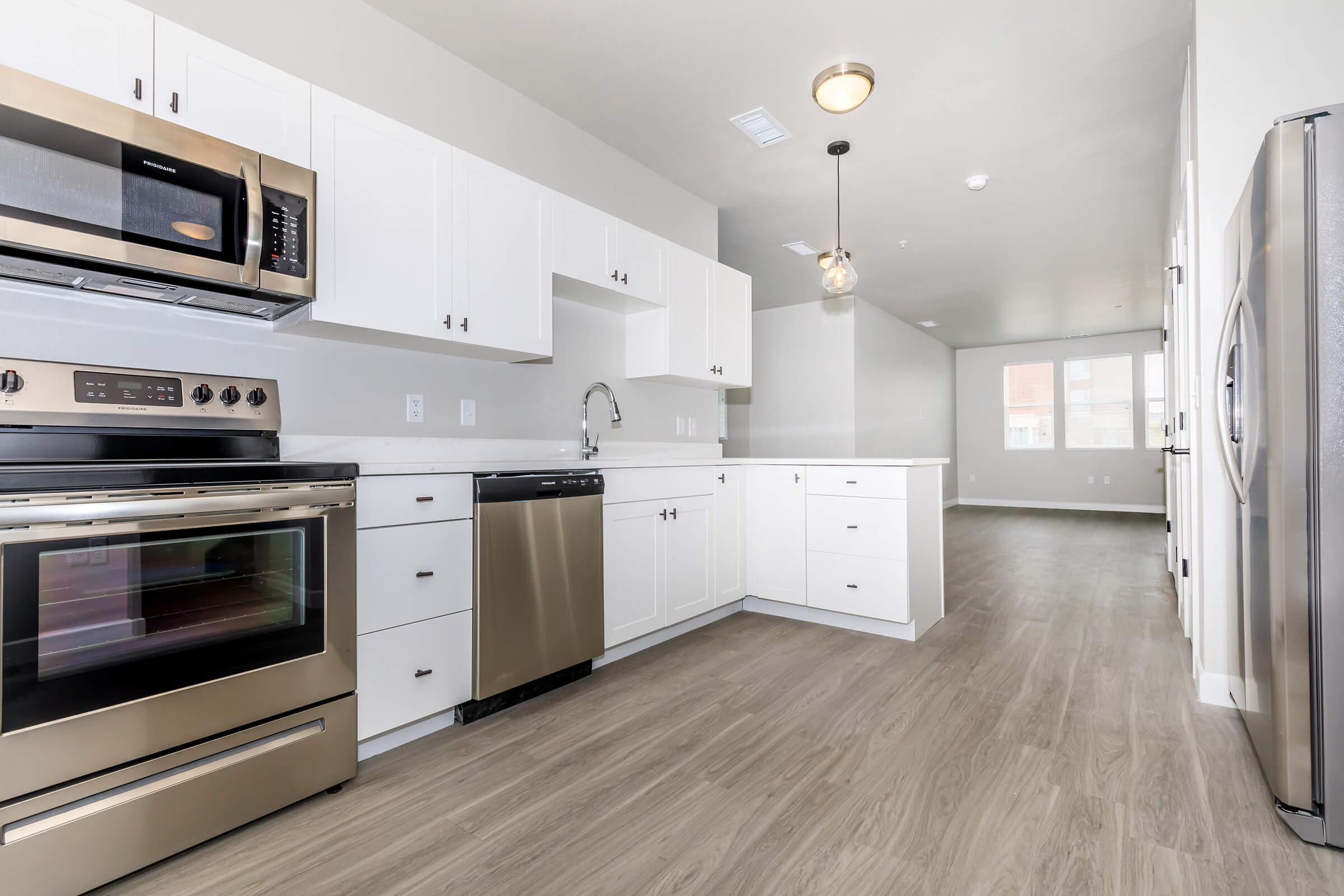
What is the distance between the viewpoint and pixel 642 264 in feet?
10.6

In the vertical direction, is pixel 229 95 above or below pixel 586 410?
above

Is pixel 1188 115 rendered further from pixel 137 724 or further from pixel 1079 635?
pixel 137 724

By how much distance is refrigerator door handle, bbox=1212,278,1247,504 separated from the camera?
182 cm

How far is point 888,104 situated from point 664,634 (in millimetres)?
2881

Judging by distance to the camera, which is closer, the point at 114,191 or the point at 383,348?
the point at 114,191

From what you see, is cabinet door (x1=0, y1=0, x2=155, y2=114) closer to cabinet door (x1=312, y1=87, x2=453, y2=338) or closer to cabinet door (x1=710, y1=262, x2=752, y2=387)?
cabinet door (x1=312, y1=87, x2=453, y2=338)

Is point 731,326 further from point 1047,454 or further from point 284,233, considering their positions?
point 1047,454

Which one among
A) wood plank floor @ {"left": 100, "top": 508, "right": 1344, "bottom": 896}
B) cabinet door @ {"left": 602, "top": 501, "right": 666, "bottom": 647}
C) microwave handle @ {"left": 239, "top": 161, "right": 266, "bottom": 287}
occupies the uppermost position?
microwave handle @ {"left": 239, "top": 161, "right": 266, "bottom": 287}

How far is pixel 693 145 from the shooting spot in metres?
3.44

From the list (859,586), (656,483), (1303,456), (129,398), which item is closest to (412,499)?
(129,398)

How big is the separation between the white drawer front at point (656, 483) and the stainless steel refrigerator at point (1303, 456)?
2.13 meters

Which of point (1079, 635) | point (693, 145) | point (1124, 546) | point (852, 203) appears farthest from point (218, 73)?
point (1124, 546)

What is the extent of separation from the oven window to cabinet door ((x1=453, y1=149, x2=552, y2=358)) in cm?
108

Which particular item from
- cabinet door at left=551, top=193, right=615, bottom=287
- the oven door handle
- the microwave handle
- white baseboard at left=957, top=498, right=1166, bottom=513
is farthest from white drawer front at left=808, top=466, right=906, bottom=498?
white baseboard at left=957, top=498, right=1166, bottom=513
